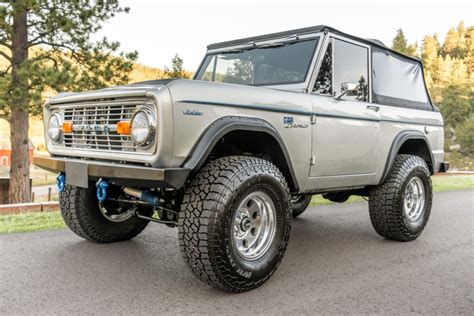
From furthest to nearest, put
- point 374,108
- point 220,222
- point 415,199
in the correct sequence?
point 415,199 → point 374,108 → point 220,222

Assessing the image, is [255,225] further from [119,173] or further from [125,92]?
[125,92]

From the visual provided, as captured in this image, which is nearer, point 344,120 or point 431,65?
point 344,120

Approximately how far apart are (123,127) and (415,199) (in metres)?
3.76

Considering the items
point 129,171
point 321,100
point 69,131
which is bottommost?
point 129,171

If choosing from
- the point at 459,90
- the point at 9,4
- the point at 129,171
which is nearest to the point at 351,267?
the point at 129,171

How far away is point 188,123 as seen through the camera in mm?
3068

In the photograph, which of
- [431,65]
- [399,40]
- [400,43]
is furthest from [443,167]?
[431,65]

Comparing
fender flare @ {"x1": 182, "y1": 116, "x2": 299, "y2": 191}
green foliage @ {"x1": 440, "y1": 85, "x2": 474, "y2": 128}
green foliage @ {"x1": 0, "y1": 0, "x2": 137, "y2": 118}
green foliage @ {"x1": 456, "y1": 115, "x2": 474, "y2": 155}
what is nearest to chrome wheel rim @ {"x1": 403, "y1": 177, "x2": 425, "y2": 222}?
fender flare @ {"x1": 182, "y1": 116, "x2": 299, "y2": 191}

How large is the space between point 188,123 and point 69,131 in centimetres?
128

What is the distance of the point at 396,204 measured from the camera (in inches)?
189

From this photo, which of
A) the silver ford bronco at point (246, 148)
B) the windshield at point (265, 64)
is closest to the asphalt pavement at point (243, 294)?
the silver ford bronco at point (246, 148)

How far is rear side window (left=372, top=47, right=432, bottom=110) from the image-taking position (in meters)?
5.05

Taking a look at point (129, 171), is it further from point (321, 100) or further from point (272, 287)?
point (321, 100)

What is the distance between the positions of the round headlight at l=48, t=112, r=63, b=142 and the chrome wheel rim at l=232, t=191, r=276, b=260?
1787 millimetres
